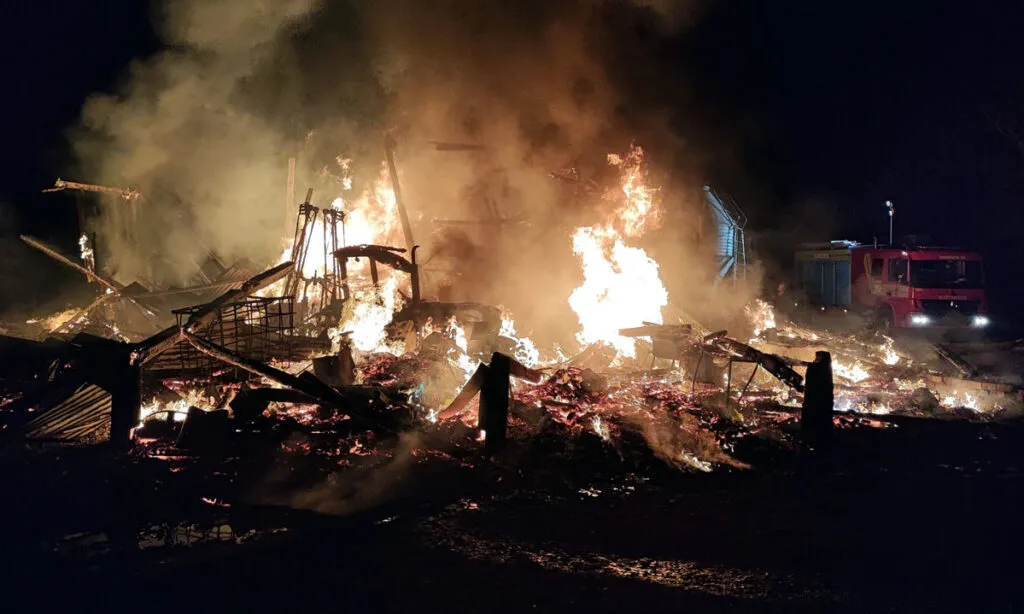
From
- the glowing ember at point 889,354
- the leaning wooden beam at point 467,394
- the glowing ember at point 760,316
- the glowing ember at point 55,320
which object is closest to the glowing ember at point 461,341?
the leaning wooden beam at point 467,394

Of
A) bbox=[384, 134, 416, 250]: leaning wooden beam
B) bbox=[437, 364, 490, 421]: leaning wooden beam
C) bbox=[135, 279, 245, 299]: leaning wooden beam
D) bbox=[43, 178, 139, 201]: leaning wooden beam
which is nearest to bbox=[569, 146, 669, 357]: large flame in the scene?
bbox=[384, 134, 416, 250]: leaning wooden beam

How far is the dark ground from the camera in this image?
440 centimetres

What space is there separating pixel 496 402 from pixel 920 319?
16191 millimetres

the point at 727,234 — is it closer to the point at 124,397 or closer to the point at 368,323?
the point at 368,323

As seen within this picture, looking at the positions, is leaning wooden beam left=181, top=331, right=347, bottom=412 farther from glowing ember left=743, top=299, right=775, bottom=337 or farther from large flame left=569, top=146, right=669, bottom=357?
glowing ember left=743, top=299, right=775, bottom=337

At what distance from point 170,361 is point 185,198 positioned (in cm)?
1125

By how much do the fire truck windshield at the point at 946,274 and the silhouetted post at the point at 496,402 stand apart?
16.1m

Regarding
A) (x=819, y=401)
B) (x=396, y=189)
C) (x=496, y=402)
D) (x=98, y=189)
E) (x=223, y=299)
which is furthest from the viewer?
(x=396, y=189)

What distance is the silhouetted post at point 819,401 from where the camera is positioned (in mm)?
7840

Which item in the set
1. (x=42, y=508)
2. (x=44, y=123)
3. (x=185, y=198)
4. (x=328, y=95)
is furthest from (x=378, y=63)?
(x=42, y=508)

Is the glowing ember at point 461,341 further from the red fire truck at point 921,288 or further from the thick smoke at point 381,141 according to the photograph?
the red fire truck at point 921,288

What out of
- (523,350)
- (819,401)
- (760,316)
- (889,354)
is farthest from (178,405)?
(760,316)

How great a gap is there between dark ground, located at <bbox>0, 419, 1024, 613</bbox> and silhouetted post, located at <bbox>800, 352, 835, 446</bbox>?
25.1 inches

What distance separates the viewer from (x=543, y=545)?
5230 mm
